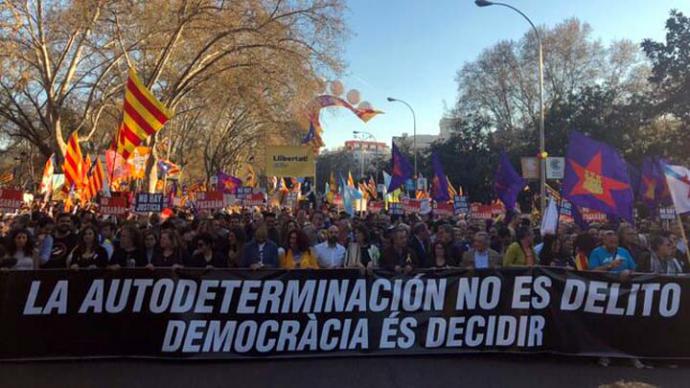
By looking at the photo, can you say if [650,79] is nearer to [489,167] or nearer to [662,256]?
[489,167]

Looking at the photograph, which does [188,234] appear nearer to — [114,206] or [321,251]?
[321,251]

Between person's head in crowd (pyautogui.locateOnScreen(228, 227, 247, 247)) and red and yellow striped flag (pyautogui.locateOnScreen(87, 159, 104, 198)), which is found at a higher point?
red and yellow striped flag (pyautogui.locateOnScreen(87, 159, 104, 198))

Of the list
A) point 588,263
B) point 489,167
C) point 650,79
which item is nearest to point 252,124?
point 489,167

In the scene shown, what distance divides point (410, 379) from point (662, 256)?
11.8 ft

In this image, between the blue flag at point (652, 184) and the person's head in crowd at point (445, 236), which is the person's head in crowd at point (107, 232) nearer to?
the person's head in crowd at point (445, 236)

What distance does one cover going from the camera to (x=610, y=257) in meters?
6.97

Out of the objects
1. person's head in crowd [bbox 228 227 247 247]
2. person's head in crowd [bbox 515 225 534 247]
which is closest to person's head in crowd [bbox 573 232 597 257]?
person's head in crowd [bbox 515 225 534 247]

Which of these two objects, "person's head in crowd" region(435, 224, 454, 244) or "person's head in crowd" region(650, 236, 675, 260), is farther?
"person's head in crowd" region(435, 224, 454, 244)

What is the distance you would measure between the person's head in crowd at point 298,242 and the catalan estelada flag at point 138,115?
16.7ft

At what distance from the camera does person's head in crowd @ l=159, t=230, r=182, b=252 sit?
7.15 meters

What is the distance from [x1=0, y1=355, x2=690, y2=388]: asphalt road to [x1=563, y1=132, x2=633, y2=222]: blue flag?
2.00 meters

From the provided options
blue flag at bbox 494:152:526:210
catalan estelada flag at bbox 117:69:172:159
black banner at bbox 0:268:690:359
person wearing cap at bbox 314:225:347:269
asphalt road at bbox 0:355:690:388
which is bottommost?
asphalt road at bbox 0:355:690:388

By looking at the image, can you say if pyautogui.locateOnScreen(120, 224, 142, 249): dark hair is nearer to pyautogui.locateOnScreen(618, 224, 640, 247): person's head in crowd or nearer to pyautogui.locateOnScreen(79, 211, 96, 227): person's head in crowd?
pyautogui.locateOnScreen(79, 211, 96, 227): person's head in crowd

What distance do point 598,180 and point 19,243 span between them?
Result: 7.28 metres
